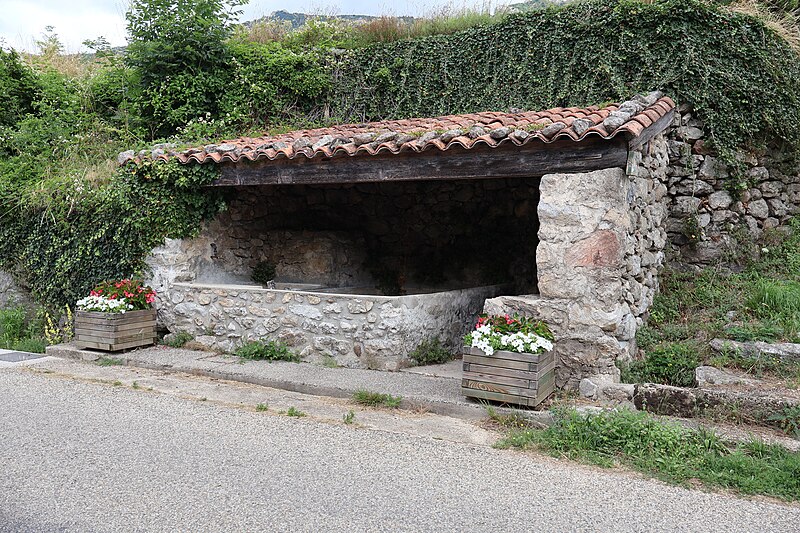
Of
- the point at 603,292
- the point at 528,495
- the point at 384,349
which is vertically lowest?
the point at 528,495

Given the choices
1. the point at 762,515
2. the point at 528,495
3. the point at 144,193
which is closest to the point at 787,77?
the point at 762,515

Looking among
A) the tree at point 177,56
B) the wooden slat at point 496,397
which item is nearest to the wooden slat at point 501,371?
the wooden slat at point 496,397

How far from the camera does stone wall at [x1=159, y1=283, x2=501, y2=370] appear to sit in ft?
21.4

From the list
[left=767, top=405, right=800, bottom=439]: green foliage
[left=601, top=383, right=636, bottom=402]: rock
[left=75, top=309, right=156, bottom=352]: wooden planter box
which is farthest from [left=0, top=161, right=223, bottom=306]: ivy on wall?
[left=767, top=405, right=800, bottom=439]: green foliage

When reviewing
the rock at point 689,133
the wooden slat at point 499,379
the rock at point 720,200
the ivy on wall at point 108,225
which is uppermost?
the rock at point 689,133

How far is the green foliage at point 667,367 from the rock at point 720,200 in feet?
8.24

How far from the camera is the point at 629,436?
4359 mm

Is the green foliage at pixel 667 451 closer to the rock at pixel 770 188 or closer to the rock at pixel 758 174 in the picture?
the rock at pixel 758 174

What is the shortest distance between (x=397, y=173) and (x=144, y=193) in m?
3.55

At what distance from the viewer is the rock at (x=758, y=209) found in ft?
25.4

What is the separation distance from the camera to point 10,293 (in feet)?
30.4

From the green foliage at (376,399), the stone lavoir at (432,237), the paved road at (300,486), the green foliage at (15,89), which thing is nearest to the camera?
the paved road at (300,486)

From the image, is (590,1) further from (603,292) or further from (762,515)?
(762,515)

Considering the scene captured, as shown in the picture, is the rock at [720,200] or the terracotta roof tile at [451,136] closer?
the terracotta roof tile at [451,136]
